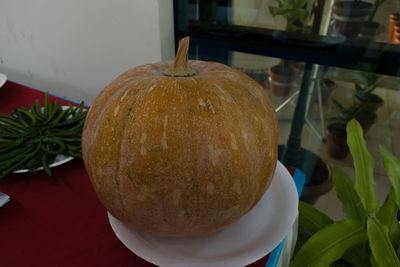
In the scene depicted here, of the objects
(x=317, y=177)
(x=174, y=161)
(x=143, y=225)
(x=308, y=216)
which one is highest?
(x=174, y=161)

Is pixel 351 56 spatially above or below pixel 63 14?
below

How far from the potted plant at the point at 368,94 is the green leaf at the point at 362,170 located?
696 millimetres

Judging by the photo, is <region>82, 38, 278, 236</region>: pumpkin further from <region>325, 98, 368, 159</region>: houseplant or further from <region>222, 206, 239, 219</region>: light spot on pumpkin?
<region>325, 98, 368, 159</region>: houseplant

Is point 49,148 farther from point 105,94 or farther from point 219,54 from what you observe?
point 219,54

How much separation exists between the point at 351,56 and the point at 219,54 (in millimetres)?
634

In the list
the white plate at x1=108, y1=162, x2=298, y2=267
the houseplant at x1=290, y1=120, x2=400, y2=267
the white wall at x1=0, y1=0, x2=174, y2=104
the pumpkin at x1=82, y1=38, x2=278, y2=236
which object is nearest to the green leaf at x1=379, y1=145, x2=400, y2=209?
the houseplant at x1=290, y1=120, x2=400, y2=267

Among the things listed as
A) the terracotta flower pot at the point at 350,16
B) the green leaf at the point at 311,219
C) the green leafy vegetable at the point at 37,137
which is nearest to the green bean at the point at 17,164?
the green leafy vegetable at the point at 37,137

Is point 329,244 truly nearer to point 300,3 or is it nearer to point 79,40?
point 300,3

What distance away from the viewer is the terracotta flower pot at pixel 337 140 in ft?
5.77

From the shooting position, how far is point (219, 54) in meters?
1.64

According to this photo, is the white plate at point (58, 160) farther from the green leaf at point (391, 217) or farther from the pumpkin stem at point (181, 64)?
the green leaf at point (391, 217)

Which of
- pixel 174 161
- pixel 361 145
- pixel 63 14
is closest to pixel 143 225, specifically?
pixel 174 161

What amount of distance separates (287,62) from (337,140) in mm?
550

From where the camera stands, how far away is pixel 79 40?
61.1 inches
